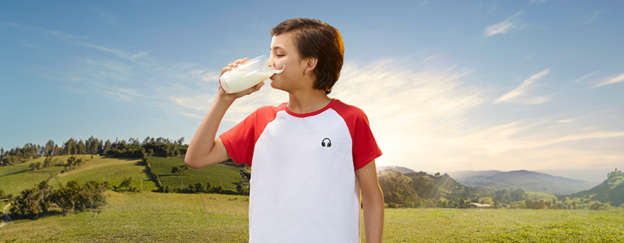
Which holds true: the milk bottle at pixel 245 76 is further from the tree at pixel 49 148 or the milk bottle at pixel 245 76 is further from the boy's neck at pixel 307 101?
the tree at pixel 49 148

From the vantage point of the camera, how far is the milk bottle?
52.0 inches

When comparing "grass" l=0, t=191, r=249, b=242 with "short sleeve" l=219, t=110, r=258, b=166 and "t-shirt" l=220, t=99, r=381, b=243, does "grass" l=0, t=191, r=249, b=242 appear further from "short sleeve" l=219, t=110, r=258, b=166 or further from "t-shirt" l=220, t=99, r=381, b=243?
"t-shirt" l=220, t=99, r=381, b=243

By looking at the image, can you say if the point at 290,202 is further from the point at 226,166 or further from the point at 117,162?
the point at 117,162

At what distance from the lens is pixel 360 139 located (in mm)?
1432

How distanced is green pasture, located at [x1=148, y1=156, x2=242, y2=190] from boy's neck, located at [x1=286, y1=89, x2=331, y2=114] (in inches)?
1187

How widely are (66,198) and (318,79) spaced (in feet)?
91.0

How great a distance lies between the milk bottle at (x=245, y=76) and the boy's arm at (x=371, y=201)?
1.96ft

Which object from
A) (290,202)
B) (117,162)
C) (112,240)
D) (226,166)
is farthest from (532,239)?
(117,162)

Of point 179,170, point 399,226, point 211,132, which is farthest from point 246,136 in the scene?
point 179,170

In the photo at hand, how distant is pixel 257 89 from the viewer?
54.6 inches

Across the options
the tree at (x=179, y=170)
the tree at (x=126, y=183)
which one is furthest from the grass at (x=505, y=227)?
the tree at (x=126, y=183)

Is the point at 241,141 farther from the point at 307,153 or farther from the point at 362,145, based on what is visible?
the point at 362,145

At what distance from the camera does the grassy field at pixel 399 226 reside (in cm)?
1165

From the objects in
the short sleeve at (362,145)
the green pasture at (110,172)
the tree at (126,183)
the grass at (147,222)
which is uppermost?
the short sleeve at (362,145)
